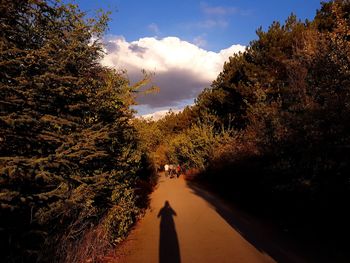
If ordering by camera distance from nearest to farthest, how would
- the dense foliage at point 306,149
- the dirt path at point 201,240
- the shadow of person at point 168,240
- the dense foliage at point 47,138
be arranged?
the dense foliage at point 47,138 → the dirt path at point 201,240 → the shadow of person at point 168,240 → the dense foliage at point 306,149

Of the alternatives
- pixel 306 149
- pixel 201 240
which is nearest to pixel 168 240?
pixel 201 240

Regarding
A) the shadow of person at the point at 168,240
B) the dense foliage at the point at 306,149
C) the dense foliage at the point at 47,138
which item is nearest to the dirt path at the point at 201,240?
the shadow of person at the point at 168,240

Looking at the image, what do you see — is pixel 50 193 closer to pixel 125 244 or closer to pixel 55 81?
pixel 55 81

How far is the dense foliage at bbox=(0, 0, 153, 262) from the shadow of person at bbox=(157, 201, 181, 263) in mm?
1584

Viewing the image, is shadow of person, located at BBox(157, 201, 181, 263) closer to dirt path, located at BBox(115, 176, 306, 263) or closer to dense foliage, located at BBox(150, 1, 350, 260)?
dirt path, located at BBox(115, 176, 306, 263)

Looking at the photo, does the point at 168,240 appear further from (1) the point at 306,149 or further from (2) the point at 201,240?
(1) the point at 306,149

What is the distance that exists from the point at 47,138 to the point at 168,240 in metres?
5.37

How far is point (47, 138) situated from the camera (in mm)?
6711

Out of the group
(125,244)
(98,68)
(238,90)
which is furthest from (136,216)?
(238,90)

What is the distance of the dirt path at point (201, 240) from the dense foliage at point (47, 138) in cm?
128

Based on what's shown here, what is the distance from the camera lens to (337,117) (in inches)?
360

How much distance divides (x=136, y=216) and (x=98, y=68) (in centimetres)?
614

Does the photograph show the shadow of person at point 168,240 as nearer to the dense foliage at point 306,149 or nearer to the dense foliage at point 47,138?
the dense foliage at point 47,138

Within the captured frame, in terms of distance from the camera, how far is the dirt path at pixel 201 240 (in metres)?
8.31
